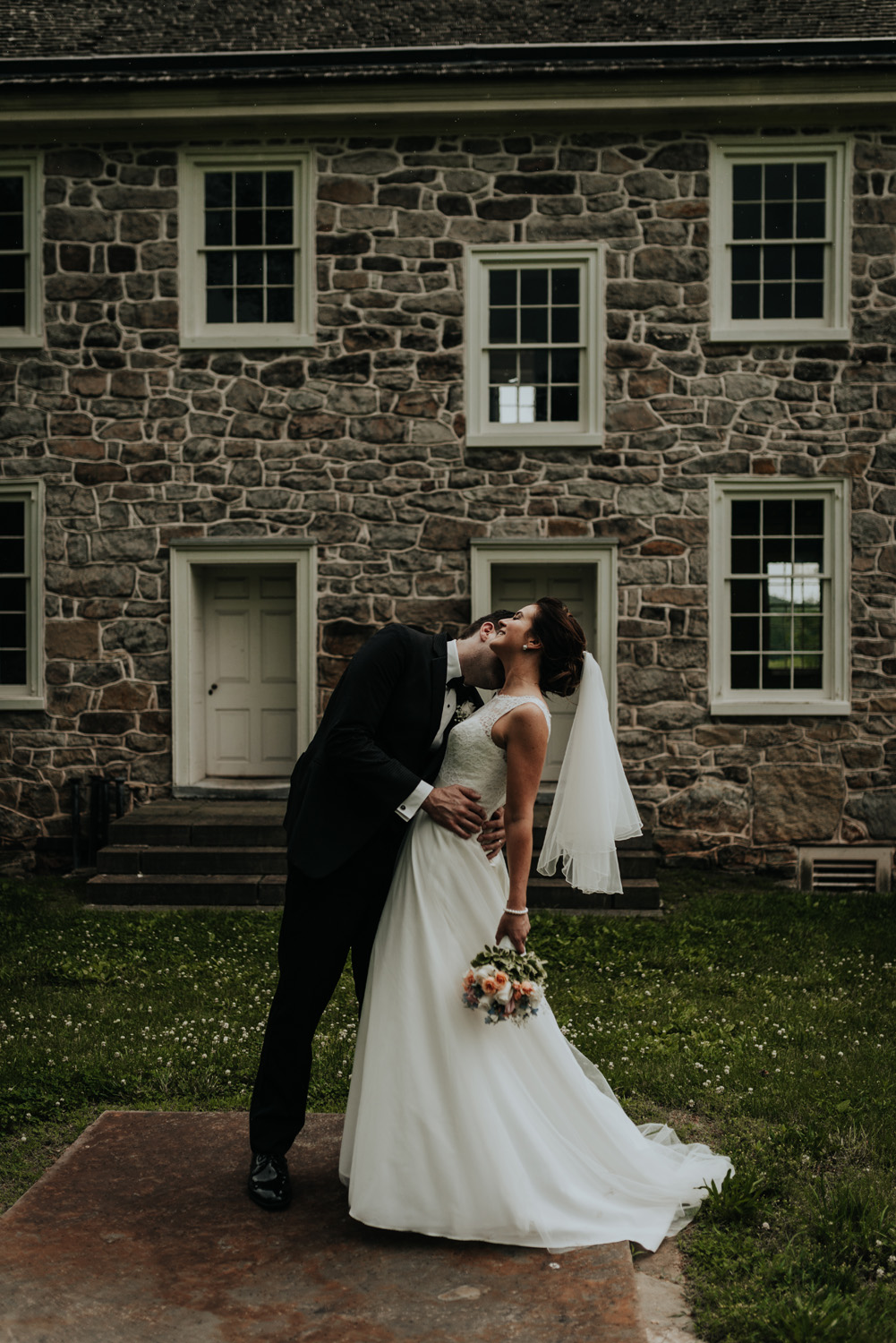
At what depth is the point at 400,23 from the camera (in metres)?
10.7

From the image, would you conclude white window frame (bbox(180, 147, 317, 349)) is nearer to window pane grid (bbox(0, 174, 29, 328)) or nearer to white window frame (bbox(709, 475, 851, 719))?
window pane grid (bbox(0, 174, 29, 328))

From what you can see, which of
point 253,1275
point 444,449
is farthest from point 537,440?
point 253,1275

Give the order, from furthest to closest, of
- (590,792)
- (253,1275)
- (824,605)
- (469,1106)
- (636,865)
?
(824,605), (636,865), (590,792), (469,1106), (253,1275)

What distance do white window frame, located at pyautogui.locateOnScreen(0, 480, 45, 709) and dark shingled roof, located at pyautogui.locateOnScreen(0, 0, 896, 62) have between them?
12.5ft

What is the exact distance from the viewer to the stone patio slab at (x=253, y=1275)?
2873mm

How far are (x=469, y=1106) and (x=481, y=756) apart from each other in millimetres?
1067

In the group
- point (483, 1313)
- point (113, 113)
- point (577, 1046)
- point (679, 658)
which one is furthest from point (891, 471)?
point (483, 1313)

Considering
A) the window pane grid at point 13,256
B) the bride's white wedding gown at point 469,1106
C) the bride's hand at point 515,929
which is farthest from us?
the window pane grid at point 13,256

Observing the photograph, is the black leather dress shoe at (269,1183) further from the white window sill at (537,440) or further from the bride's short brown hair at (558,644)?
the white window sill at (537,440)

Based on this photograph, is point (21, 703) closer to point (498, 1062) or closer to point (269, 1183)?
point (269, 1183)

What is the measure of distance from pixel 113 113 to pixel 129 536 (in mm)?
3735

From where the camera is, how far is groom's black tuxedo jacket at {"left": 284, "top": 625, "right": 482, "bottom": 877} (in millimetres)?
3555

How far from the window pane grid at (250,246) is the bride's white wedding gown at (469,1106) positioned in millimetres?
7790

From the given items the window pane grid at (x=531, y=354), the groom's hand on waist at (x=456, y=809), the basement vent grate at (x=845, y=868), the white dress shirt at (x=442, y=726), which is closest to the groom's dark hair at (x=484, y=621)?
the white dress shirt at (x=442, y=726)
